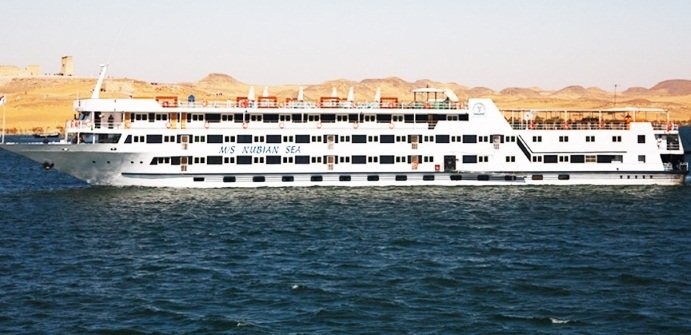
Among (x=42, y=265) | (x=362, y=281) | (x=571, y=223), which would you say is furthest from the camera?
(x=571, y=223)

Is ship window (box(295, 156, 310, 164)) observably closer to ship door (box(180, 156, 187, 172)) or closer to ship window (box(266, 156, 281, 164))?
ship window (box(266, 156, 281, 164))

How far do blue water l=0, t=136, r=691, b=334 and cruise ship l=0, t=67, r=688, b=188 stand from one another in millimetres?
2662

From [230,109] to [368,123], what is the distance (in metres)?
10.2

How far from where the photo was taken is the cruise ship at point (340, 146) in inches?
2315

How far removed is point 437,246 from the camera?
39562 millimetres

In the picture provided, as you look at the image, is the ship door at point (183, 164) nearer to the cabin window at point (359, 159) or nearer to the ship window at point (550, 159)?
the cabin window at point (359, 159)

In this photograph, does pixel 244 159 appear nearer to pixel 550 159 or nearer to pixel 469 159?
pixel 469 159

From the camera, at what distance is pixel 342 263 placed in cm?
3538

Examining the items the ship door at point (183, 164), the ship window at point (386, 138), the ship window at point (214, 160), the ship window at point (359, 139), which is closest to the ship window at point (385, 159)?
the ship window at point (386, 138)

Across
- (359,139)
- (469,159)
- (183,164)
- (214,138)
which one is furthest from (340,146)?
(183,164)

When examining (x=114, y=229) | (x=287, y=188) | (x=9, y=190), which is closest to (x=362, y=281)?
(x=114, y=229)

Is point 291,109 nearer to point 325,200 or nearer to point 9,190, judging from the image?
point 325,200

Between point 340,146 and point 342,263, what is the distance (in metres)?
26.3

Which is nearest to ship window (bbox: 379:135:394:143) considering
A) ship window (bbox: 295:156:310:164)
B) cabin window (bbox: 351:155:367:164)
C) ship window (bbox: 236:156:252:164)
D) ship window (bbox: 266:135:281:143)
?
cabin window (bbox: 351:155:367:164)
